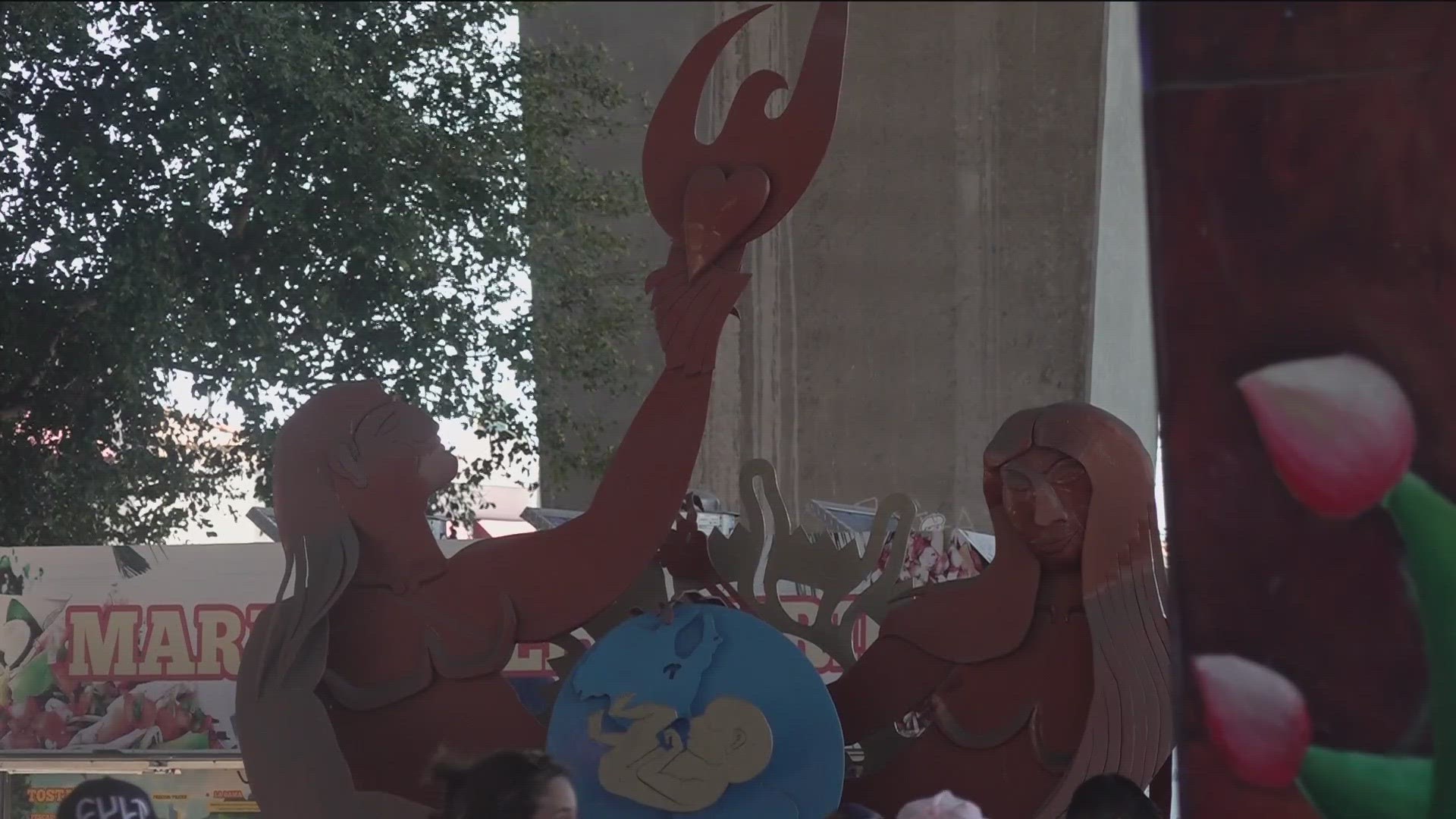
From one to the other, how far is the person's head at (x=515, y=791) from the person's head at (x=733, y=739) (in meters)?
1.24

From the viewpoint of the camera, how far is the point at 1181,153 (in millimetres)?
1513

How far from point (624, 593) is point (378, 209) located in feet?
13.4

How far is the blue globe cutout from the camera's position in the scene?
3.58 m

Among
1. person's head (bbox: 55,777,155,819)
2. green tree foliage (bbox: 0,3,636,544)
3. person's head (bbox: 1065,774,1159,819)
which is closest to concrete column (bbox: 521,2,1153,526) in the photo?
green tree foliage (bbox: 0,3,636,544)

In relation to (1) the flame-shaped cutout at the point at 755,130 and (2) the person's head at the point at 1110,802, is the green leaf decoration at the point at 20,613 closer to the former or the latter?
(1) the flame-shaped cutout at the point at 755,130

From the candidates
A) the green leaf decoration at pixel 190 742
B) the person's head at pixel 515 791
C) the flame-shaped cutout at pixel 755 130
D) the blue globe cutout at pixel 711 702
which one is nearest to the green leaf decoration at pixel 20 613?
the green leaf decoration at pixel 190 742

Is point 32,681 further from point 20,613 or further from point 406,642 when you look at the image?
point 406,642

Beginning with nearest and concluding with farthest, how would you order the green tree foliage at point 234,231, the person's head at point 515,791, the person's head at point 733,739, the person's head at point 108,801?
the person's head at point 515,791, the person's head at point 733,739, the person's head at point 108,801, the green tree foliage at point 234,231

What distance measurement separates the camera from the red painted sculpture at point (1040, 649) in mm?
3684

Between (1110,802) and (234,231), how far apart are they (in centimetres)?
571

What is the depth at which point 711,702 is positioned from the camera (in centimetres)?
361

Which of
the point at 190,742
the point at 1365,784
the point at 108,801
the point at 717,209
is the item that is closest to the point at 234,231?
the point at 190,742

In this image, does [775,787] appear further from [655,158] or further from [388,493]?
[655,158]

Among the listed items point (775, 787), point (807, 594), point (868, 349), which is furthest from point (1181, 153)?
point (868, 349)
